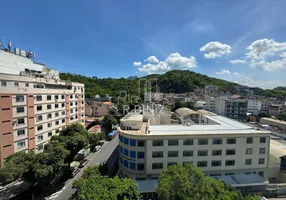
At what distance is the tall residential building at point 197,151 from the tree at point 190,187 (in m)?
7.26

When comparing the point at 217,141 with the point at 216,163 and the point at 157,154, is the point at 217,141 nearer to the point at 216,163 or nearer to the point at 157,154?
the point at 216,163

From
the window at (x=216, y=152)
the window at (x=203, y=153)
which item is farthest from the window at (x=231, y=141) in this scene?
the window at (x=203, y=153)

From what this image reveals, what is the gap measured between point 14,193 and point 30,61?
31.8 m

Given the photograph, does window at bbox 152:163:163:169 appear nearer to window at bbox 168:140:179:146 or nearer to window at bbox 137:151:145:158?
window at bbox 137:151:145:158

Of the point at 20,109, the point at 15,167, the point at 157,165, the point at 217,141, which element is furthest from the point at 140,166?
the point at 20,109

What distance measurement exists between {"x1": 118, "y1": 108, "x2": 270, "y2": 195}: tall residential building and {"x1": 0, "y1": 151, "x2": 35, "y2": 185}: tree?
42.9 feet

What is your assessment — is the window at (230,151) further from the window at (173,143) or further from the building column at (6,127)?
the building column at (6,127)

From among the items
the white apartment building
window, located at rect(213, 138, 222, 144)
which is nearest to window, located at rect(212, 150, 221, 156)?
the white apartment building

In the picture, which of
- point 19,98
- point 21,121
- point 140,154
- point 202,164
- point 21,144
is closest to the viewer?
point 140,154

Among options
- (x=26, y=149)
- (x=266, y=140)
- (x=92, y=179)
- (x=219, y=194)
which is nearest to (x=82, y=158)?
(x=26, y=149)

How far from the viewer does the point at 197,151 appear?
2367cm

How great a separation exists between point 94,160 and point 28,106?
56.0 feet

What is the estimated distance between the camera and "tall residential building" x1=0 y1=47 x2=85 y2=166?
82.1 feet

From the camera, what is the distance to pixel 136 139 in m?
22.8
